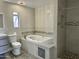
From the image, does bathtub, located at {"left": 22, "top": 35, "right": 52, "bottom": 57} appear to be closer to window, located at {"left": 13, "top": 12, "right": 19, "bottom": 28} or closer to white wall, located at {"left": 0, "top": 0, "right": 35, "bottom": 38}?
white wall, located at {"left": 0, "top": 0, "right": 35, "bottom": 38}

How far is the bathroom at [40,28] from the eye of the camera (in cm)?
233

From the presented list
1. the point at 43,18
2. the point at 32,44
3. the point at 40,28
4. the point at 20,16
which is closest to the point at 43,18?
the point at 43,18

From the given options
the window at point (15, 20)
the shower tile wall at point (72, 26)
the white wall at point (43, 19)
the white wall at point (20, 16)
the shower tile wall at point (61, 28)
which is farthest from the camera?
the window at point (15, 20)

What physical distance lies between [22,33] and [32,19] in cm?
108

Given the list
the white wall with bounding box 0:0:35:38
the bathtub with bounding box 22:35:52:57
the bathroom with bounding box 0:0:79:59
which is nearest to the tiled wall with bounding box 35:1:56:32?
the bathroom with bounding box 0:0:79:59

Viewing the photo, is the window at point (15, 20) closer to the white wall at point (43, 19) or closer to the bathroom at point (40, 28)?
the bathroom at point (40, 28)

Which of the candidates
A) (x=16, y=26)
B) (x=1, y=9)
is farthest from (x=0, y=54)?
(x=1, y=9)

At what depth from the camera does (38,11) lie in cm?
455

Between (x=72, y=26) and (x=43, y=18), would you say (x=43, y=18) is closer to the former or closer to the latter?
(x=43, y=18)

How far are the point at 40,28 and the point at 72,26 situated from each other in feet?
7.01

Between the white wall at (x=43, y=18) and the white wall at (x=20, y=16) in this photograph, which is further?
the white wall at (x=43, y=18)

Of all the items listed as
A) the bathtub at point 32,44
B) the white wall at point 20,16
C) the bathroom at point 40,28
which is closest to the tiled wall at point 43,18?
the bathroom at point 40,28

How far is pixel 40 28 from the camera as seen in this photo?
4.48 m

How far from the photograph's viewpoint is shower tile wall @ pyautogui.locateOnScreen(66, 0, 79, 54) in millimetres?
2510
